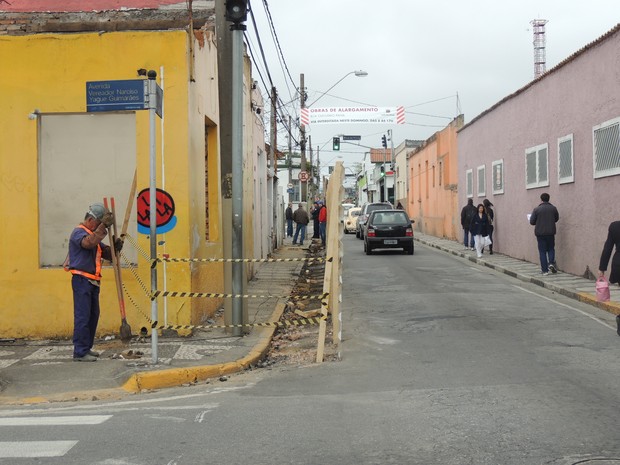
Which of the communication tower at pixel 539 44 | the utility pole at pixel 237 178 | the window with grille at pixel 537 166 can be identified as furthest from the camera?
the communication tower at pixel 539 44

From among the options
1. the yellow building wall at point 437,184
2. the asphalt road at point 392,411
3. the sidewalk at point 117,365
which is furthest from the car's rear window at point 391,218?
the sidewalk at point 117,365

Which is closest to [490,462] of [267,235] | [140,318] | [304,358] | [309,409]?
[309,409]

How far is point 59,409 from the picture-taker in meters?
6.49

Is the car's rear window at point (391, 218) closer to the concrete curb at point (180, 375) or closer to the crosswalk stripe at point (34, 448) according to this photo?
the concrete curb at point (180, 375)

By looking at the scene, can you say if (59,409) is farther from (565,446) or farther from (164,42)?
(164,42)

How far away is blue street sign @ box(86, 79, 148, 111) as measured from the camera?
768 centimetres

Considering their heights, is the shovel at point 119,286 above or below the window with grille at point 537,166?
below

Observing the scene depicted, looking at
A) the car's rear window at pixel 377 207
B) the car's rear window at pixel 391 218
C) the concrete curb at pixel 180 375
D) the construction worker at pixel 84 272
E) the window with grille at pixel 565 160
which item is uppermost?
the window with grille at pixel 565 160

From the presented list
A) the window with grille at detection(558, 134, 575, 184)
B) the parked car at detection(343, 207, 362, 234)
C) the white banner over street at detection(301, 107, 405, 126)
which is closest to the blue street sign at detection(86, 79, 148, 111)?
the window with grille at detection(558, 134, 575, 184)

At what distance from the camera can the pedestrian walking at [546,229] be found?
1633cm

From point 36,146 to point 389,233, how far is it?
15.5m

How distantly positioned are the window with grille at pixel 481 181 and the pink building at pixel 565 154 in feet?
3.73

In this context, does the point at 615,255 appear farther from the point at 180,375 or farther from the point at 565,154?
the point at 565,154

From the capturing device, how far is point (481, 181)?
2597 cm
